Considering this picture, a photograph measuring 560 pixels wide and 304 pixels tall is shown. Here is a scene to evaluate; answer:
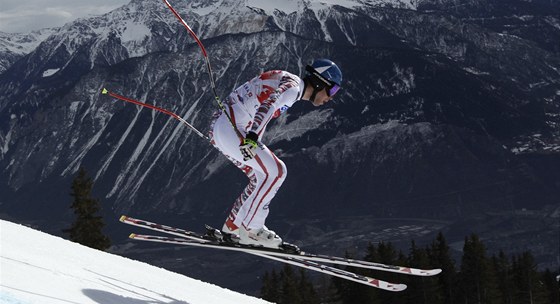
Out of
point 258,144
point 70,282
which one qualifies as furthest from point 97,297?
point 258,144

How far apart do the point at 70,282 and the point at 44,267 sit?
0.33 m

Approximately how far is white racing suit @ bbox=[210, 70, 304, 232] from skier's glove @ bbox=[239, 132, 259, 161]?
48 cm

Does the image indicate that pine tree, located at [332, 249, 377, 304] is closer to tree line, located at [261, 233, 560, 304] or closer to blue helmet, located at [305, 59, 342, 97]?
tree line, located at [261, 233, 560, 304]

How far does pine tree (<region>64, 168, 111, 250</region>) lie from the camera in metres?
45.2

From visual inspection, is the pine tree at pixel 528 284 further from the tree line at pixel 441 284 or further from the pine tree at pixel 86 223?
the pine tree at pixel 86 223

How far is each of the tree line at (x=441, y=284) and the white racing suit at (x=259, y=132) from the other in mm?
45676

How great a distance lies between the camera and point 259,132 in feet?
35.0

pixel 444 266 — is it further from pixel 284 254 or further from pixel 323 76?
pixel 323 76

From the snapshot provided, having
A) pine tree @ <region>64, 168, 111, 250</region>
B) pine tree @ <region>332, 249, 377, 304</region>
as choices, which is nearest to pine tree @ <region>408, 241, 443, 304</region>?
pine tree @ <region>332, 249, 377, 304</region>

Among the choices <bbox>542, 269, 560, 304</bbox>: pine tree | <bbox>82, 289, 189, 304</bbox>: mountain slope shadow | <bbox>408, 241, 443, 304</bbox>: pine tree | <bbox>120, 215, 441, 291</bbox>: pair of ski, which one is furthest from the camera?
<bbox>542, 269, 560, 304</bbox>: pine tree

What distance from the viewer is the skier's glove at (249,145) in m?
10.1

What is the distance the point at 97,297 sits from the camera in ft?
25.3

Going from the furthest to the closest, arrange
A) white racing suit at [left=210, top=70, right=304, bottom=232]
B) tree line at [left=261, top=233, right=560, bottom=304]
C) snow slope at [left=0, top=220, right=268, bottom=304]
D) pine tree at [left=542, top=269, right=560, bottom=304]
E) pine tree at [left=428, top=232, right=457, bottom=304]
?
1. pine tree at [left=542, top=269, right=560, bottom=304]
2. pine tree at [left=428, top=232, right=457, bottom=304]
3. tree line at [left=261, top=233, right=560, bottom=304]
4. white racing suit at [left=210, top=70, right=304, bottom=232]
5. snow slope at [left=0, top=220, right=268, bottom=304]

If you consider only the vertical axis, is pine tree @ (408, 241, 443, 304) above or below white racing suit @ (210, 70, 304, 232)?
below
